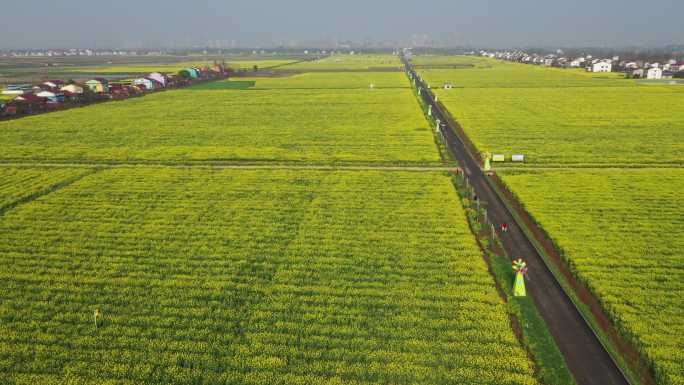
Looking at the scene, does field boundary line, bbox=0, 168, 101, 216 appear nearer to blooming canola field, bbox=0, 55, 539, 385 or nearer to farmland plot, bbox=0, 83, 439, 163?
blooming canola field, bbox=0, 55, 539, 385

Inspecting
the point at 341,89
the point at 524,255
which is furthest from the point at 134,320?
the point at 341,89

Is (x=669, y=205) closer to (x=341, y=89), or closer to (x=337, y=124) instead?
(x=337, y=124)

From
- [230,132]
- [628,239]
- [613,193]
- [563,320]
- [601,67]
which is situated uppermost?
[601,67]

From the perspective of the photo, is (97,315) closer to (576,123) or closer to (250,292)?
(250,292)

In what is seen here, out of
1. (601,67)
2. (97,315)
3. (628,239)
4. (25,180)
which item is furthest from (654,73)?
(97,315)

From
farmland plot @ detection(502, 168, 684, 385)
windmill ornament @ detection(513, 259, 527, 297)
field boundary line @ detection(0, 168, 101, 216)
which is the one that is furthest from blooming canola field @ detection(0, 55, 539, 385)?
farmland plot @ detection(502, 168, 684, 385)
